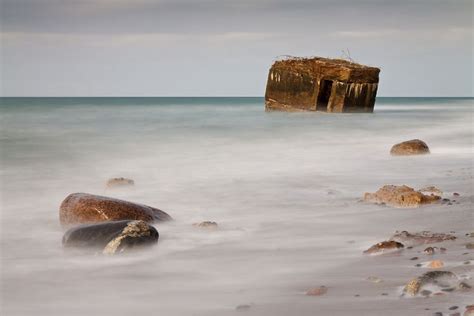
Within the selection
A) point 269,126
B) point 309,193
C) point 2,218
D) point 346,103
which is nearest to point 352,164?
point 309,193

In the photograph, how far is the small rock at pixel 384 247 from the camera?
5109 mm

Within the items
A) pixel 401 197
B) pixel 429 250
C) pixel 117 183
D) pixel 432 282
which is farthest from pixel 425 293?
pixel 117 183

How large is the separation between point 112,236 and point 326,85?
784 inches

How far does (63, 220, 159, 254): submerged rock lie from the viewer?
5.41m

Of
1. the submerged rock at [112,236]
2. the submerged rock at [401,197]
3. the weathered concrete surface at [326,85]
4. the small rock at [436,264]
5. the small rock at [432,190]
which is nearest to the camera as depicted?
the small rock at [436,264]

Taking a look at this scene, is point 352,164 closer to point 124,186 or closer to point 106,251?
point 124,186

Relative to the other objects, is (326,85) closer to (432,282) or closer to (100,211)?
(100,211)

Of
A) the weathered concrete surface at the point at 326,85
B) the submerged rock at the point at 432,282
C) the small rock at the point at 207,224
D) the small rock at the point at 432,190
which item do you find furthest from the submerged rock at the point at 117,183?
the weathered concrete surface at the point at 326,85

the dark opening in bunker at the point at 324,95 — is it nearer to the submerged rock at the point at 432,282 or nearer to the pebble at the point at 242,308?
the submerged rock at the point at 432,282

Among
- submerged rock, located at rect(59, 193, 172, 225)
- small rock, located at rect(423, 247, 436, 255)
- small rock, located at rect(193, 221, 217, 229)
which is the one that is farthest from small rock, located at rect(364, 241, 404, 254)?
submerged rock, located at rect(59, 193, 172, 225)

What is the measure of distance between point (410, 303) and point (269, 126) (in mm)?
16645

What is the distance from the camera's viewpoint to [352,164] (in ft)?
37.0

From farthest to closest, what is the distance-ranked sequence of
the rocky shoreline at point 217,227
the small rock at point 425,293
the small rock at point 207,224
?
the small rock at point 207,224
the rocky shoreline at point 217,227
the small rock at point 425,293

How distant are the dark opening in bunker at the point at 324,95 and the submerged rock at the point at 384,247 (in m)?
19.3
